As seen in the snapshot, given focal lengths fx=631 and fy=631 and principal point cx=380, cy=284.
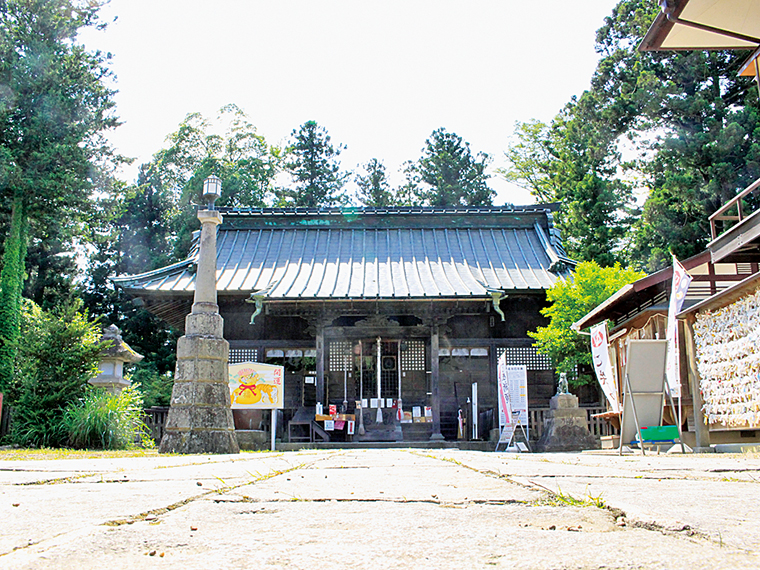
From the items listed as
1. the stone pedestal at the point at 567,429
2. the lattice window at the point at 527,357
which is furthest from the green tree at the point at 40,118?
the stone pedestal at the point at 567,429

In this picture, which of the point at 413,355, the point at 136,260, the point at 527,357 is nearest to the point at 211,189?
the point at 413,355

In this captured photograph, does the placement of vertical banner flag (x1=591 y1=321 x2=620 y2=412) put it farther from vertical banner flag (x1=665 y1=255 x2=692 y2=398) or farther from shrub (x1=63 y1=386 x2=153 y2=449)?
shrub (x1=63 y1=386 x2=153 y2=449)

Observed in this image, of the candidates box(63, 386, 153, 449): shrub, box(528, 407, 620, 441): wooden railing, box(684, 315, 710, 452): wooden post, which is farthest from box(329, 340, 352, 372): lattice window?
box(684, 315, 710, 452): wooden post

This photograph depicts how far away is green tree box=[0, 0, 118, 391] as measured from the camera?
65.4ft

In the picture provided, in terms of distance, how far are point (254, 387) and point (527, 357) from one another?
786 cm

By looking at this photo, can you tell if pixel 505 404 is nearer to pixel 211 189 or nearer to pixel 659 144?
pixel 211 189

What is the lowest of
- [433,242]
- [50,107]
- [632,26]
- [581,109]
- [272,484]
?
[272,484]

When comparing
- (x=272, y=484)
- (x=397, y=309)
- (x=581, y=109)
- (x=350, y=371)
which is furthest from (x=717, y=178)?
(x=272, y=484)

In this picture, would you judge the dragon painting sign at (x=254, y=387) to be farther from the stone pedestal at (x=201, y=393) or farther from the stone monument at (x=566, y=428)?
the stone monument at (x=566, y=428)

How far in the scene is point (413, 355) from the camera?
689 inches

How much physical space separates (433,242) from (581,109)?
10485 mm

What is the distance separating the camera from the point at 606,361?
10.7 meters

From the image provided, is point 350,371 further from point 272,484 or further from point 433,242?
point 272,484

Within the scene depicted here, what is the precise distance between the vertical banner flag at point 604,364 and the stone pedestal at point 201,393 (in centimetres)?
602
